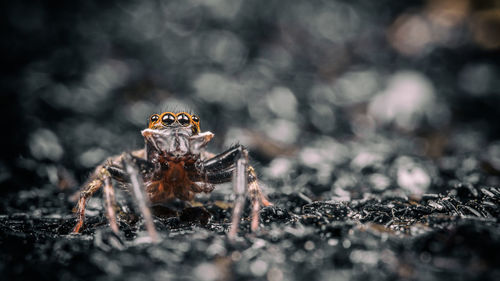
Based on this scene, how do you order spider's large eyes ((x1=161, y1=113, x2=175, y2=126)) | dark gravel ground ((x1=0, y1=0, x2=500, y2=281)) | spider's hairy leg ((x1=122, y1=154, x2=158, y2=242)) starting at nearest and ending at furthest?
dark gravel ground ((x1=0, y1=0, x2=500, y2=281)) → spider's hairy leg ((x1=122, y1=154, x2=158, y2=242)) → spider's large eyes ((x1=161, y1=113, x2=175, y2=126))

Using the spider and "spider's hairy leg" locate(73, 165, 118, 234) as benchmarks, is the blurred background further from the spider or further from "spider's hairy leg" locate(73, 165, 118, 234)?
"spider's hairy leg" locate(73, 165, 118, 234)

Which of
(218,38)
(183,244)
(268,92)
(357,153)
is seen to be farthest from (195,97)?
(183,244)

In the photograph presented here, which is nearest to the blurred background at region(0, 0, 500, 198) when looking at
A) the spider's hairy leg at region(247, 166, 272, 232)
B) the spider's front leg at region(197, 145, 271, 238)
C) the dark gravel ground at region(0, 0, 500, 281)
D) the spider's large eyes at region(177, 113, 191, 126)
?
the dark gravel ground at region(0, 0, 500, 281)

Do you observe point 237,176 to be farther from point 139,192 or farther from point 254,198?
point 139,192

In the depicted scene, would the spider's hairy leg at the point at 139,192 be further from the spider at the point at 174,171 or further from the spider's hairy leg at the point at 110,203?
the spider's hairy leg at the point at 110,203

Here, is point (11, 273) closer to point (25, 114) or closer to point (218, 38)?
point (25, 114)

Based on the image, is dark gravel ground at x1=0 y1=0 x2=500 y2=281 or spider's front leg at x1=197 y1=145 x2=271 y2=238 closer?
dark gravel ground at x1=0 y1=0 x2=500 y2=281

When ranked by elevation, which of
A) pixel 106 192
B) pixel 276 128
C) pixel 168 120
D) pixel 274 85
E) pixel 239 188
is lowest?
pixel 239 188

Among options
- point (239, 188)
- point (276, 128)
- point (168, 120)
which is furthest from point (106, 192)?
point (276, 128)
